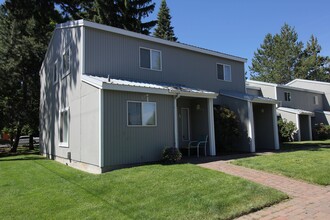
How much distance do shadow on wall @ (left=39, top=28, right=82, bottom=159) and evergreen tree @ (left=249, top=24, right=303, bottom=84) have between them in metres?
39.6

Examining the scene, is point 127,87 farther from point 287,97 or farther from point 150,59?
point 287,97

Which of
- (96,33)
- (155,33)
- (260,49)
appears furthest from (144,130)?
(260,49)

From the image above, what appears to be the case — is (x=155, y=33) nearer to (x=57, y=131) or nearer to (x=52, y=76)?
(x=52, y=76)

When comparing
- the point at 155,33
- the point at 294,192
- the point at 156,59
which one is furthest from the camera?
the point at 155,33

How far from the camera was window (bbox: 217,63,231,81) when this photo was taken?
718 inches

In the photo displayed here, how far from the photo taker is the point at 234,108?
1644 cm

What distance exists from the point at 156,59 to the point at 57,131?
675 cm

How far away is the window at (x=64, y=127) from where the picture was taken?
47.1ft

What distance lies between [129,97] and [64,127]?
5.57 m

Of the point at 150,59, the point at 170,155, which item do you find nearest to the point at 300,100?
the point at 150,59

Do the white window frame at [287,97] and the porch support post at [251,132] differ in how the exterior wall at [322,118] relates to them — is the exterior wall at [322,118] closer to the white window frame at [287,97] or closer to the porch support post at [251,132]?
the white window frame at [287,97]

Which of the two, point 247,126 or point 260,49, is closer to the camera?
point 247,126

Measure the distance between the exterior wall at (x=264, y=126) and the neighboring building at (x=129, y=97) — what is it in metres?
0.06

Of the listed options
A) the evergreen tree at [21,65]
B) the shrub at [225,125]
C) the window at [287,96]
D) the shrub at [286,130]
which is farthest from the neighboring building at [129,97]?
the window at [287,96]
